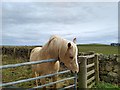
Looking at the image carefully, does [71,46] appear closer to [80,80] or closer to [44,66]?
[44,66]

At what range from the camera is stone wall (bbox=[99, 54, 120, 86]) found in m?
8.12

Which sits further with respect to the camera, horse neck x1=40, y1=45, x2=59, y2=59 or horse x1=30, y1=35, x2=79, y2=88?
horse neck x1=40, y1=45, x2=59, y2=59

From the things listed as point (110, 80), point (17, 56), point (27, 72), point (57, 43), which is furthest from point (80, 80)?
point (17, 56)

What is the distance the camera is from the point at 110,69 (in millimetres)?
8273

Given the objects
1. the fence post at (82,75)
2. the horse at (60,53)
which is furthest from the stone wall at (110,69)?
the horse at (60,53)

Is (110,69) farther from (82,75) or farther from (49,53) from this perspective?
(49,53)

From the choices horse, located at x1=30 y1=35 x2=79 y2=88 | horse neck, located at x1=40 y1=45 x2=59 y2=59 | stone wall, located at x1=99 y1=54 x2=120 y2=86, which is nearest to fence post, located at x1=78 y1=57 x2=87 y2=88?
horse, located at x1=30 y1=35 x2=79 y2=88

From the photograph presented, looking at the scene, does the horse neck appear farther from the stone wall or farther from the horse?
the stone wall

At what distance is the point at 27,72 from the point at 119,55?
12.5ft

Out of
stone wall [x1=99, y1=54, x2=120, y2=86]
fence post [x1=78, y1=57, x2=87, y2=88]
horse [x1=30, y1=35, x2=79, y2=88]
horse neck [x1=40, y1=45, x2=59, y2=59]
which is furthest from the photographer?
stone wall [x1=99, y1=54, x2=120, y2=86]

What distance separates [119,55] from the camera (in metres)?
8.31

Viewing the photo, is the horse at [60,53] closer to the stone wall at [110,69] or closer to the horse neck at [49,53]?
the horse neck at [49,53]

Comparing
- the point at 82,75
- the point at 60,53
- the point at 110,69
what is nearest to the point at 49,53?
the point at 60,53

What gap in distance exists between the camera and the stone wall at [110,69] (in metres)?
8.12
